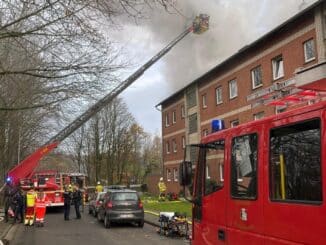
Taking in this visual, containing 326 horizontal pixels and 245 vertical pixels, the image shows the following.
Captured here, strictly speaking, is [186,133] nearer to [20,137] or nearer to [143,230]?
[20,137]

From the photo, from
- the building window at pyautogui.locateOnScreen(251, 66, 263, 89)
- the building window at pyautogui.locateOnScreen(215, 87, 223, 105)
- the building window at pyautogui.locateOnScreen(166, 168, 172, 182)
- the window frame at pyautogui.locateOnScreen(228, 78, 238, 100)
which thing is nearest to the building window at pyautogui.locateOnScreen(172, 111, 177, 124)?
the building window at pyautogui.locateOnScreen(166, 168, 172, 182)

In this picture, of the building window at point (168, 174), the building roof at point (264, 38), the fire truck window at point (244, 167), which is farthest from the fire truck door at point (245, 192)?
the building window at point (168, 174)

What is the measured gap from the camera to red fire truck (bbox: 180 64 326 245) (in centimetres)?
423

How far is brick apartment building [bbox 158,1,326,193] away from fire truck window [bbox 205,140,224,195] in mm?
103

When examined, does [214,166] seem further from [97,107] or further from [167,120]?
[167,120]

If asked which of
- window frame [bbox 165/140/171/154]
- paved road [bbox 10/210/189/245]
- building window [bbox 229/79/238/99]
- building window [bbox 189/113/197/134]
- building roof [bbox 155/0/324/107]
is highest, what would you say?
building roof [bbox 155/0/324/107]

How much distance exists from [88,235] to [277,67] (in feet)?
51.1

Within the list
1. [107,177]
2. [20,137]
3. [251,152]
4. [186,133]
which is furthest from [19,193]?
[107,177]

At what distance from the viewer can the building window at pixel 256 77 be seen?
3033 centimetres

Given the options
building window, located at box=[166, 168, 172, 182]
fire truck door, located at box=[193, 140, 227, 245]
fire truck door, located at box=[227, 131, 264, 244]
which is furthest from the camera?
building window, located at box=[166, 168, 172, 182]

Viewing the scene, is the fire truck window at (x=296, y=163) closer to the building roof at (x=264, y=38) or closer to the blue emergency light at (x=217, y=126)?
the blue emergency light at (x=217, y=126)

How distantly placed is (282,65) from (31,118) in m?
15.1

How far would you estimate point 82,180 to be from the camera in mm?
38062

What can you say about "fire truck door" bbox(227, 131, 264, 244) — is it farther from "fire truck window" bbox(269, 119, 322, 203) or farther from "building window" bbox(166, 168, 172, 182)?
"building window" bbox(166, 168, 172, 182)
